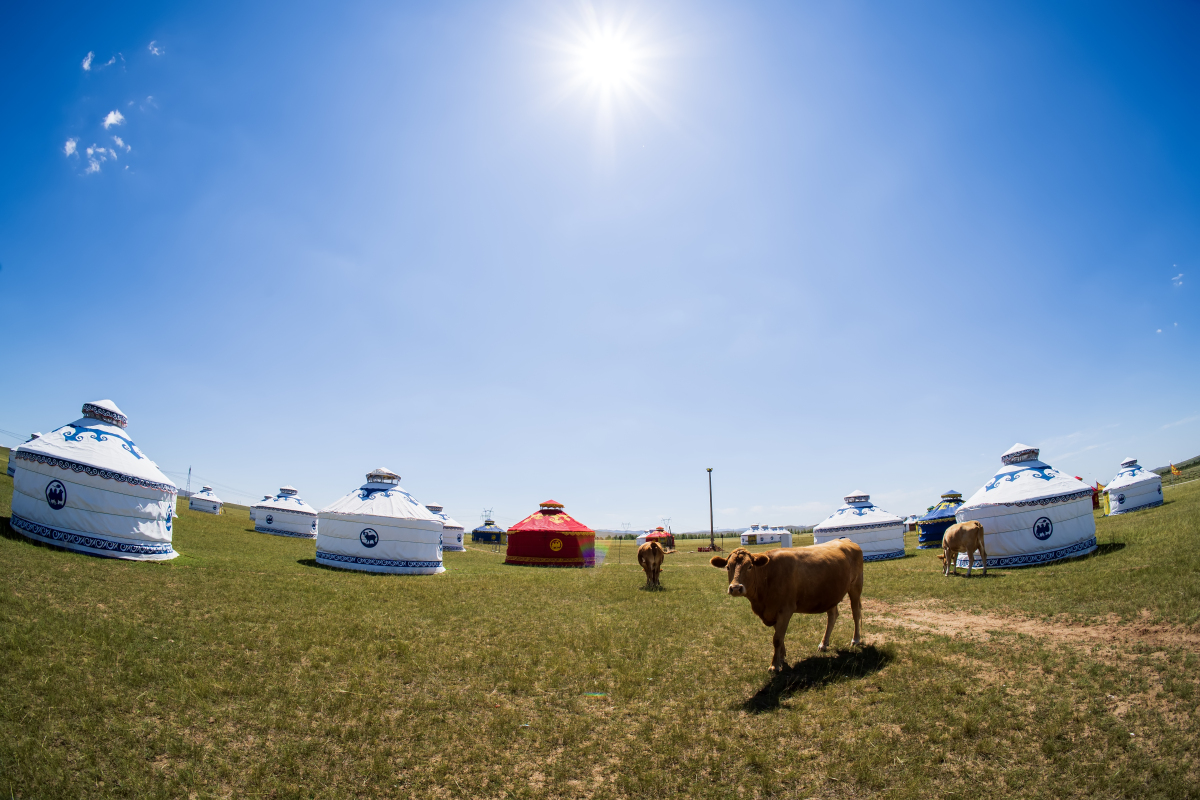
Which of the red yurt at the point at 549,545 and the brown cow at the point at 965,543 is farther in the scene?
the red yurt at the point at 549,545

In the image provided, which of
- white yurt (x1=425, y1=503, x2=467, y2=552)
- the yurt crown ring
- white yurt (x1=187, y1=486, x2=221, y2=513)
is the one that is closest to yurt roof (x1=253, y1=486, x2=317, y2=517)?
white yurt (x1=425, y1=503, x2=467, y2=552)

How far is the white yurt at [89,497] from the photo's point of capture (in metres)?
15.0

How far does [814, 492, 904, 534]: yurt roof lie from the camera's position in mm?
29250

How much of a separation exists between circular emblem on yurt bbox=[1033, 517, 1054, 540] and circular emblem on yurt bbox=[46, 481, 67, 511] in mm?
35539

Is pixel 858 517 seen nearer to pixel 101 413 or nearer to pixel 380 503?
pixel 380 503

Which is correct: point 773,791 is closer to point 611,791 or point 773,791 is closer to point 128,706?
point 611,791

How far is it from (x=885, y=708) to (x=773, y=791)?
251 cm

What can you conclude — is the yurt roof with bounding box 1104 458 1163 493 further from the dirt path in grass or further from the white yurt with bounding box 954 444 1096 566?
the dirt path in grass

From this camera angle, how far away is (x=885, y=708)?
6430 mm

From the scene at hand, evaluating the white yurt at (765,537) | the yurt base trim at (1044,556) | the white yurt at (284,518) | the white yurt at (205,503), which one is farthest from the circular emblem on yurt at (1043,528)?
the white yurt at (205,503)

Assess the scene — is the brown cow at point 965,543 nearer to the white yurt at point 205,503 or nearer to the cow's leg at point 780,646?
the cow's leg at point 780,646

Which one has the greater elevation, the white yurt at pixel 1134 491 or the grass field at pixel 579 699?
the white yurt at pixel 1134 491

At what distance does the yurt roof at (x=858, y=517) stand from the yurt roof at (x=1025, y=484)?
8228 millimetres

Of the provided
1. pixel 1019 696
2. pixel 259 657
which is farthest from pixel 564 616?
pixel 1019 696
